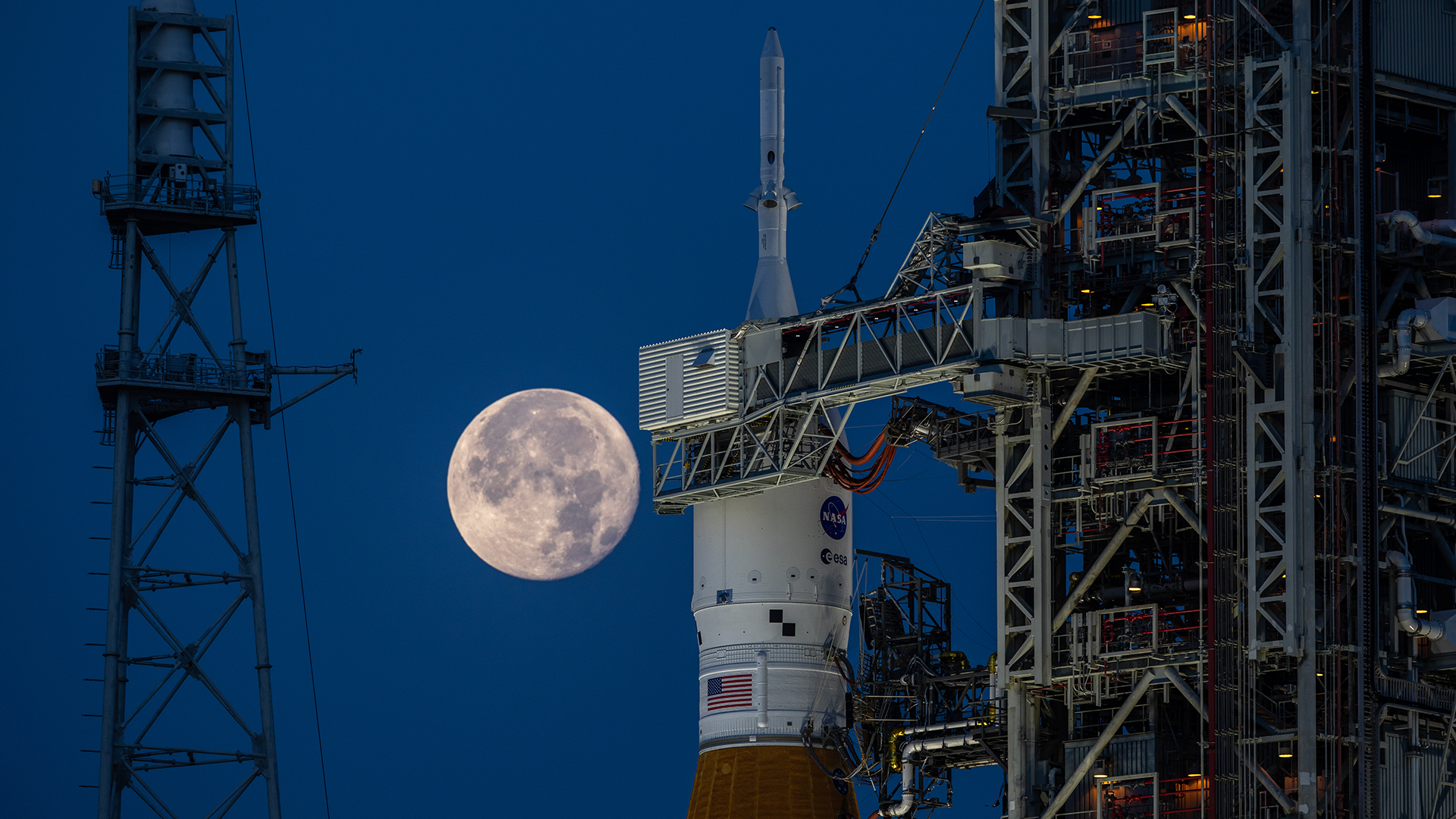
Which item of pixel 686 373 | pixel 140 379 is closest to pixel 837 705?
pixel 686 373

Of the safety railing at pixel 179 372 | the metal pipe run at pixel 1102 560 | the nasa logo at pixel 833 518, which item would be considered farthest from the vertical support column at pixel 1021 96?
the safety railing at pixel 179 372

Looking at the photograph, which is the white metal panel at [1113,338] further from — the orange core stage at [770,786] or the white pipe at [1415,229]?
the orange core stage at [770,786]

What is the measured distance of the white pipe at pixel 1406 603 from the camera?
77.8 metres

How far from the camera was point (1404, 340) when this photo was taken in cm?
7881

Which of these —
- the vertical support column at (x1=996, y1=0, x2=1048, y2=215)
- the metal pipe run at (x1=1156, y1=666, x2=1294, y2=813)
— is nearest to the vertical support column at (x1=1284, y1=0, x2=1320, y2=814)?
the metal pipe run at (x1=1156, y1=666, x2=1294, y2=813)

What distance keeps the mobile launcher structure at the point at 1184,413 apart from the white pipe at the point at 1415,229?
6 centimetres

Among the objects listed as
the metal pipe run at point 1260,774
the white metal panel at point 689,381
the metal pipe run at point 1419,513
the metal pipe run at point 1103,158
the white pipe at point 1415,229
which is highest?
the metal pipe run at point 1103,158

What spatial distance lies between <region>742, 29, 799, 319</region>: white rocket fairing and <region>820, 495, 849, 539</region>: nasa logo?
622cm

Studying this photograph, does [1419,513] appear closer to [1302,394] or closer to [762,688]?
[1302,394]

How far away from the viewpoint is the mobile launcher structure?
7631 centimetres

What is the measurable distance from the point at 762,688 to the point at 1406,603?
1911 centimetres

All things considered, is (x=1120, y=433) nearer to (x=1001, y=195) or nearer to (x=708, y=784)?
(x=1001, y=195)

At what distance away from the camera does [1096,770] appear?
7944cm

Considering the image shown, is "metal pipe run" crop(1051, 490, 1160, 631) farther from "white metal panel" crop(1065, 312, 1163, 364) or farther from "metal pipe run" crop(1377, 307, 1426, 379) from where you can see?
"metal pipe run" crop(1377, 307, 1426, 379)
